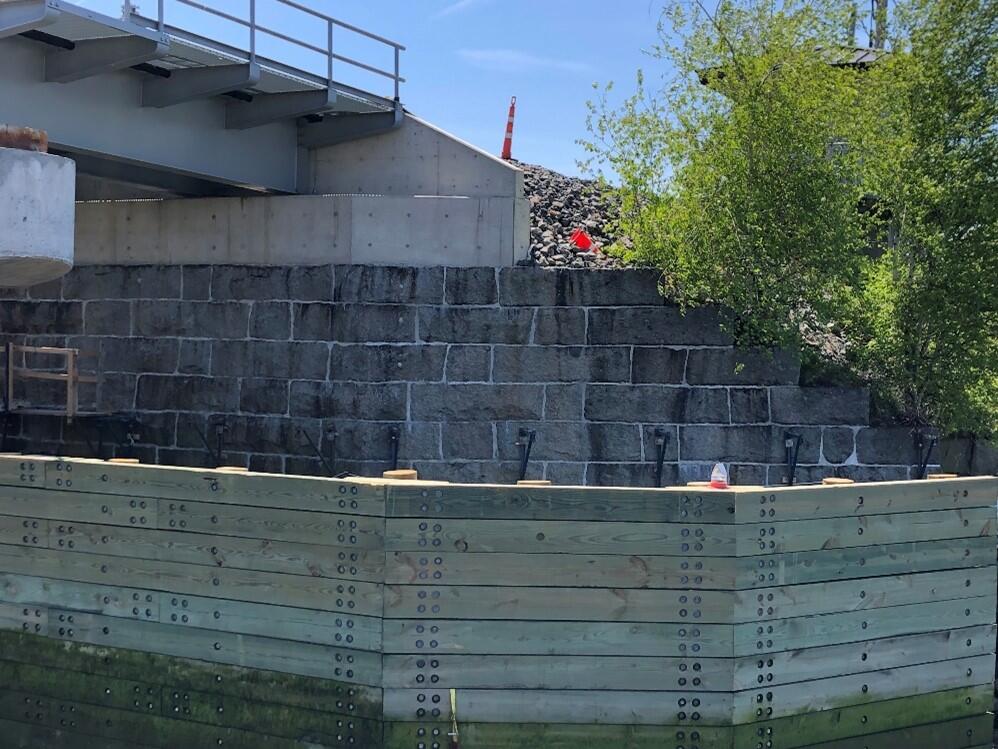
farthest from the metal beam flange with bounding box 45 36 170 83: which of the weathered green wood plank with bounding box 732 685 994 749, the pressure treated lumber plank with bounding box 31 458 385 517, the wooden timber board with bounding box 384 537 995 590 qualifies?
the weathered green wood plank with bounding box 732 685 994 749

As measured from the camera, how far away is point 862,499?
755 cm

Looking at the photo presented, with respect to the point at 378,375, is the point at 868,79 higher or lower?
higher

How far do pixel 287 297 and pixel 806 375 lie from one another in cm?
745

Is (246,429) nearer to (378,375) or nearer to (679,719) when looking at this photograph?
(378,375)

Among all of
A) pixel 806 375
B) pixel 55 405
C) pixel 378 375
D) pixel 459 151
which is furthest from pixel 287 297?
pixel 806 375

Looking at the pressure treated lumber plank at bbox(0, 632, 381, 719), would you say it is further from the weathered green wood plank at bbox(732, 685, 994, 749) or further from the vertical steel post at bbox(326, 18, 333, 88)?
the vertical steel post at bbox(326, 18, 333, 88)

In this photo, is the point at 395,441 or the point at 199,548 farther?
the point at 395,441

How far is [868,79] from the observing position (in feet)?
44.8

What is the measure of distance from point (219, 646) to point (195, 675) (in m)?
0.34

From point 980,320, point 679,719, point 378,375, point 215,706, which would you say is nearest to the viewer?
point 679,719

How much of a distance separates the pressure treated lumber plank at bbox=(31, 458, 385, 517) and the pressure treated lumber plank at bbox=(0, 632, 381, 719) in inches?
49.1

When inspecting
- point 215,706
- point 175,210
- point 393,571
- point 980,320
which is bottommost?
point 215,706

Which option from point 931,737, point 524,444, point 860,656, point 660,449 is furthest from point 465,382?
point 931,737

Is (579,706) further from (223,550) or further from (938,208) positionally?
(938,208)
